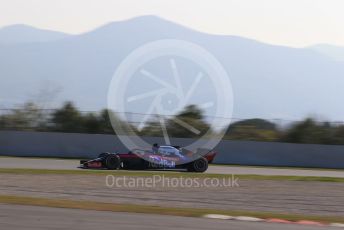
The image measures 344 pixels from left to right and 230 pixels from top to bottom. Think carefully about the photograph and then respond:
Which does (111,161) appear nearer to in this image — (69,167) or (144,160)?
(144,160)

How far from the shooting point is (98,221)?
8.89 m

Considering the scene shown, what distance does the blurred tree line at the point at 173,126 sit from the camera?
1475 inches

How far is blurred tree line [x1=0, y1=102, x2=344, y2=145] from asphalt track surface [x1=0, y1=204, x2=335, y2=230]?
2652 centimetres

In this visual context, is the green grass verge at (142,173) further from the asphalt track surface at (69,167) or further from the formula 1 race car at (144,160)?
the asphalt track surface at (69,167)

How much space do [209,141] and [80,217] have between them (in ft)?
86.8

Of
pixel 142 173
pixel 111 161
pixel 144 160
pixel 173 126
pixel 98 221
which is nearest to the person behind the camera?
pixel 98 221

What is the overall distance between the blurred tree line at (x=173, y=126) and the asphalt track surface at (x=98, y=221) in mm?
26525

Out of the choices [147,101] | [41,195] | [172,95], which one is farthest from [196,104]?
[41,195]

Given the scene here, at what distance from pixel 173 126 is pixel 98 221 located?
95.8 ft

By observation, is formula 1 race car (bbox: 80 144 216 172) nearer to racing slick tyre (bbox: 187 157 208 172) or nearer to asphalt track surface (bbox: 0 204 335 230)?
racing slick tyre (bbox: 187 157 208 172)

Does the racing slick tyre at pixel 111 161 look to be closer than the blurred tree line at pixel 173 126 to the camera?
Yes

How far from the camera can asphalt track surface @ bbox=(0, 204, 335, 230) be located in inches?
328

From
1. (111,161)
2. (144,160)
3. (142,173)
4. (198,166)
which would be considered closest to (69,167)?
(111,161)

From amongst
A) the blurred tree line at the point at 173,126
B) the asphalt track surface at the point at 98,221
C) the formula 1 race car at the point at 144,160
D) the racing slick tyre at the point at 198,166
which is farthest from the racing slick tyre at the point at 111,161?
the blurred tree line at the point at 173,126
